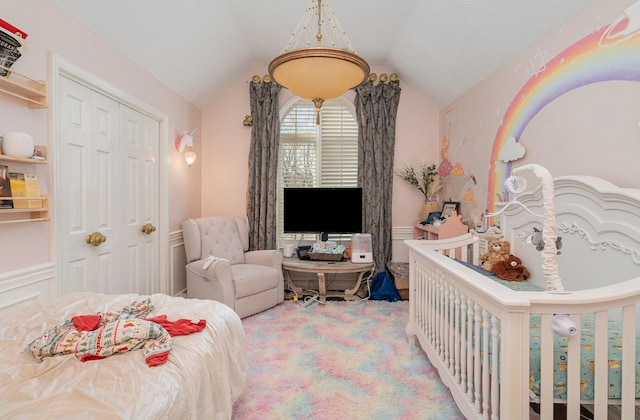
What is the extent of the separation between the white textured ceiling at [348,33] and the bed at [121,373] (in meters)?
1.74

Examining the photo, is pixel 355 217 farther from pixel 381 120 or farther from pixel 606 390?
pixel 606 390

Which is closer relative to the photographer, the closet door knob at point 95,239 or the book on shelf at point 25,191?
the book on shelf at point 25,191

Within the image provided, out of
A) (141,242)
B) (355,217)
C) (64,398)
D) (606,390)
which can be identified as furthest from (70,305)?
(355,217)

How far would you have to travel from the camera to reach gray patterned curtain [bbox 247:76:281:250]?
3.95m

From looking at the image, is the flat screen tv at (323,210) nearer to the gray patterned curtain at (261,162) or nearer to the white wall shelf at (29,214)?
the gray patterned curtain at (261,162)

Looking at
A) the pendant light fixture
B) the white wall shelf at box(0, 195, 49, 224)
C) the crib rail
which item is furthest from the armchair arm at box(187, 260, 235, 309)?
the crib rail

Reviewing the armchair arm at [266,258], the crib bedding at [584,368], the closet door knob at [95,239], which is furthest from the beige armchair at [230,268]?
the crib bedding at [584,368]

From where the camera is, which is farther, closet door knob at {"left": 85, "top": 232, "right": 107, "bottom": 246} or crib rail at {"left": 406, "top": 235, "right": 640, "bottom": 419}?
closet door knob at {"left": 85, "top": 232, "right": 107, "bottom": 246}

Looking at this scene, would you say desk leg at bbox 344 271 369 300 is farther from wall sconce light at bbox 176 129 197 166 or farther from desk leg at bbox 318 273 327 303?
wall sconce light at bbox 176 129 197 166

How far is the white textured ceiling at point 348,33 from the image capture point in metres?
2.17

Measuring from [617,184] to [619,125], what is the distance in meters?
0.30

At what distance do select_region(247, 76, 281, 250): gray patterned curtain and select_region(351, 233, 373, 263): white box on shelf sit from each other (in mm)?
1007

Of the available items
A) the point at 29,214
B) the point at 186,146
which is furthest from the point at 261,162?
the point at 29,214

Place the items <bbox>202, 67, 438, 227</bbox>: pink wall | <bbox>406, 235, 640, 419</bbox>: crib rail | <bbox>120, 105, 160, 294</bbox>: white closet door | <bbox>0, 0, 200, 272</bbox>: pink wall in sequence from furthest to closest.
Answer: <bbox>202, 67, 438, 227</bbox>: pink wall → <bbox>120, 105, 160, 294</bbox>: white closet door → <bbox>0, 0, 200, 272</bbox>: pink wall → <bbox>406, 235, 640, 419</bbox>: crib rail
